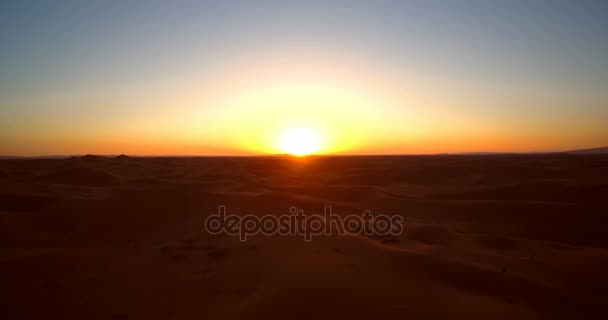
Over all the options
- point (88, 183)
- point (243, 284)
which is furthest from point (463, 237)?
point (88, 183)

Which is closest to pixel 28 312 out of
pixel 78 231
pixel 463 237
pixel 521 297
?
pixel 78 231

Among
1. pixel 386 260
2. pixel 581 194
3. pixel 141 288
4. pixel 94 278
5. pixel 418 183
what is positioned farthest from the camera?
pixel 418 183

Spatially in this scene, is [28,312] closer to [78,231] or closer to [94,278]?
[94,278]

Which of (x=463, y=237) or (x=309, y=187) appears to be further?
(x=309, y=187)

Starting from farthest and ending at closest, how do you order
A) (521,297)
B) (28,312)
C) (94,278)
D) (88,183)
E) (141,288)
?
1. (88,183)
2. (94,278)
3. (141,288)
4. (521,297)
5. (28,312)

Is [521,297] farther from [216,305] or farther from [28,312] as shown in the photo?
[28,312]

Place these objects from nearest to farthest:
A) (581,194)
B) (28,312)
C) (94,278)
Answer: (28,312), (94,278), (581,194)
